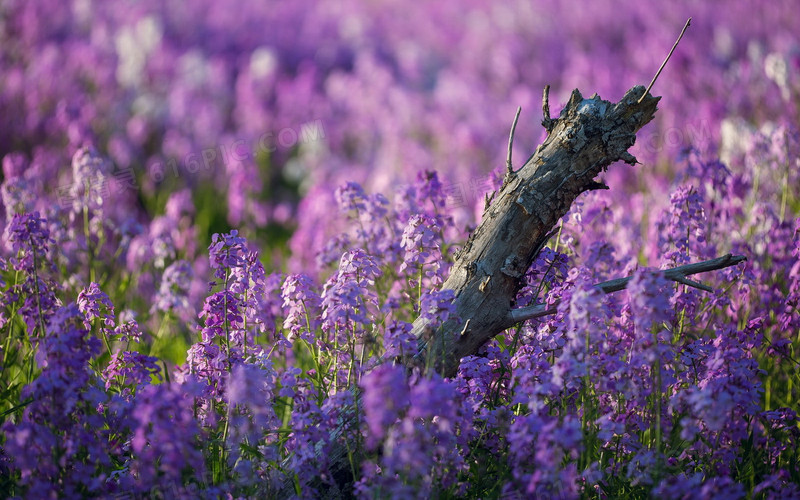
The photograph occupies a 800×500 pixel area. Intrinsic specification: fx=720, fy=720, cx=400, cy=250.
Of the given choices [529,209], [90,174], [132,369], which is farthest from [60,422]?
[90,174]

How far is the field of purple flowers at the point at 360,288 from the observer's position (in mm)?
2375

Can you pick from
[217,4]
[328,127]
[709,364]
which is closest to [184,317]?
[709,364]

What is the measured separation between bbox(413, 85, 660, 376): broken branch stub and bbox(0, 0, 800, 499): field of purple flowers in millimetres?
167

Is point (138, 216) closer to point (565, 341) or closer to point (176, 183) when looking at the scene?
point (176, 183)

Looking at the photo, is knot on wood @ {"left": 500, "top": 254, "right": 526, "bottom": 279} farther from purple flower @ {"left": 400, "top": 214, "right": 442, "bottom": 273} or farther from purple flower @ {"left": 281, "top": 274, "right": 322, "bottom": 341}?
purple flower @ {"left": 281, "top": 274, "right": 322, "bottom": 341}

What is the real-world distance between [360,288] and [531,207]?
0.84 m

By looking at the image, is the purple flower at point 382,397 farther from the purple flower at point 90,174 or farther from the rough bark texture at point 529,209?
the purple flower at point 90,174

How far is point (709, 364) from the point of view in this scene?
2.69 meters

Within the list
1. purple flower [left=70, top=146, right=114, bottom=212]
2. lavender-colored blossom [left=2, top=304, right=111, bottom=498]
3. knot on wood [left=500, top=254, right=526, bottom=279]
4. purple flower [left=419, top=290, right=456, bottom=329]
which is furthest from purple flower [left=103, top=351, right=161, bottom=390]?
purple flower [left=70, top=146, right=114, bottom=212]

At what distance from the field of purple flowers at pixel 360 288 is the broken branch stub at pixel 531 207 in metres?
0.17

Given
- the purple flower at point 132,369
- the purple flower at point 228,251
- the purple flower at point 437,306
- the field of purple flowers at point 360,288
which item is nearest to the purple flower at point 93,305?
the field of purple flowers at point 360,288

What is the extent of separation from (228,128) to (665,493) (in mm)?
8566

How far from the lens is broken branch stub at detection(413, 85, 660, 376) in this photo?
302 cm

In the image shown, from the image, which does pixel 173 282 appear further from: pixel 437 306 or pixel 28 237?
pixel 437 306
